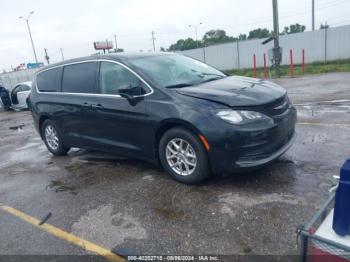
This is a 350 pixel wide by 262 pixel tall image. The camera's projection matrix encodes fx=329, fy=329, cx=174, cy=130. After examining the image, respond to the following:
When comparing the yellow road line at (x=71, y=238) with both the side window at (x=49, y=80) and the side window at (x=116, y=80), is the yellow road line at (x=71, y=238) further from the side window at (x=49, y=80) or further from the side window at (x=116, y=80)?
the side window at (x=49, y=80)

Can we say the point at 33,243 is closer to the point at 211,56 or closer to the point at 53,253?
the point at 53,253

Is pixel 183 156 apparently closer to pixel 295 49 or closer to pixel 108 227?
pixel 108 227

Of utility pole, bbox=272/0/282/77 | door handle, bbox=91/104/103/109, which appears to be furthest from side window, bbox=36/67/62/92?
utility pole, bbox=272/0/282/77

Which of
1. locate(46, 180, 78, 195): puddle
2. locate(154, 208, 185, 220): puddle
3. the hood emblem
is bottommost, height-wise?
locate(46, 180, 78, 195): puddle

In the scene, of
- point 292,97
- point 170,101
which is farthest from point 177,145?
point 292,97

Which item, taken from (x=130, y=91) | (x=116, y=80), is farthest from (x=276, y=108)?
(x=116, y=80)

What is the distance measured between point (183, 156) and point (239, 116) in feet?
2.90

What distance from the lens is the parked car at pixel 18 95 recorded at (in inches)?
645

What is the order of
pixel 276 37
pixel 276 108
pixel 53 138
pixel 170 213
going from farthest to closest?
1. pixel 276 37
2. pixel 53 138
3. pixel 276 108
4. pixel 170 213

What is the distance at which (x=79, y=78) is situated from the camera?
5430 millimetres

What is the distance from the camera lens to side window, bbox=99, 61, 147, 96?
4.41 meters

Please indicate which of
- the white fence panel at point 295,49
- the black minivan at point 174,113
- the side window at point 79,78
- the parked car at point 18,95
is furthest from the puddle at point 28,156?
A: the white fence panel at point 295,49

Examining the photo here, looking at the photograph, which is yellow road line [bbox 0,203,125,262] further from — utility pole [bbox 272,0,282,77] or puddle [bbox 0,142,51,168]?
utility pole [bbox 272,0,282,77]

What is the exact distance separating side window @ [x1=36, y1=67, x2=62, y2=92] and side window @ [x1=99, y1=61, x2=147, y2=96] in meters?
1.33
